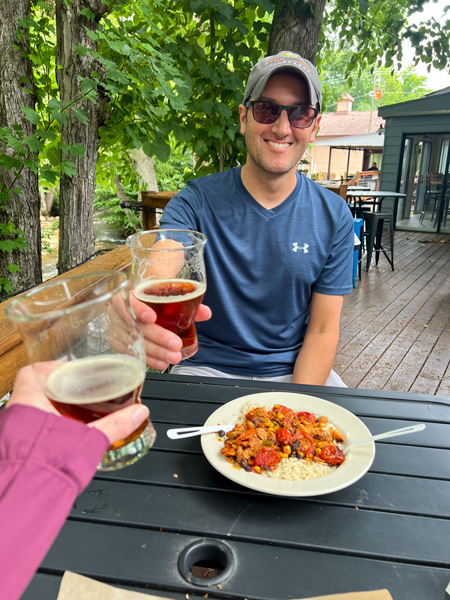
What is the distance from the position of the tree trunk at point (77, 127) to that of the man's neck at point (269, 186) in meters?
1.30

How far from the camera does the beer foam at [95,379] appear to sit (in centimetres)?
61

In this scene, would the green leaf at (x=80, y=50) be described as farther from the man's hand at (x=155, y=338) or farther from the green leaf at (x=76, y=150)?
the man's hand at (x=155, y=338)

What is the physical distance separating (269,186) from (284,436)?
1.28 meters

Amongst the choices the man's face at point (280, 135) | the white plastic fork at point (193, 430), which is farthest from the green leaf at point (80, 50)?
the white plastic fork at point (193, 430)

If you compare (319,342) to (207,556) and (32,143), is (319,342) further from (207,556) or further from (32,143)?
(32,143)

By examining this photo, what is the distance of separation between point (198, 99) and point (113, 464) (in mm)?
3250

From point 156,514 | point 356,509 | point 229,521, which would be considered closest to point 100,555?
point 156,514

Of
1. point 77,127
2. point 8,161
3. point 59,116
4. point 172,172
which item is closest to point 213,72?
point 77,127

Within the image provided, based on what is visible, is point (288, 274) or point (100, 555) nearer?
point (100, 555)

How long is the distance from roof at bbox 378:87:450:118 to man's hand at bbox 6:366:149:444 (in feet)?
38.6

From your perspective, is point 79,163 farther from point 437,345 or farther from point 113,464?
point 437,345

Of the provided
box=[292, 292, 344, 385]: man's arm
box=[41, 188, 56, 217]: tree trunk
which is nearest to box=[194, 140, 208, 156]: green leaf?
box=[292, 292, 344, 385]: man's arm

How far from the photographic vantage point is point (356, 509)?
37.4 inches

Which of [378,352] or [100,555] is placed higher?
[100,555]
